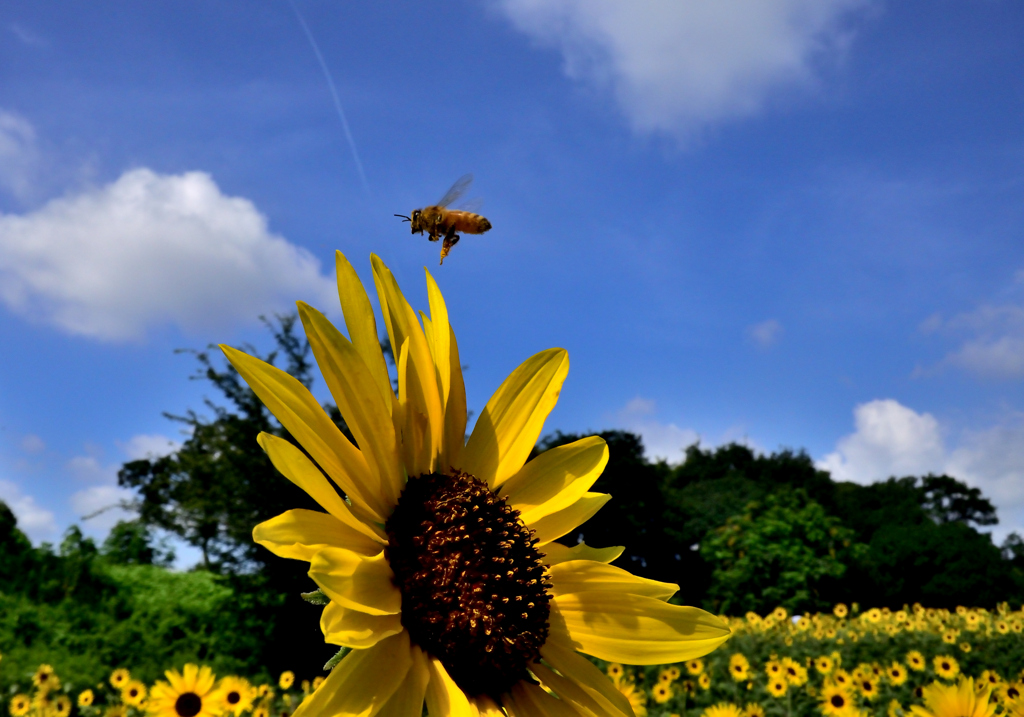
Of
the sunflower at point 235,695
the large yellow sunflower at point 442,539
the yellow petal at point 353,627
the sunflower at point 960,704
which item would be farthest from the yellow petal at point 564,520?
the sunflower at point 235,695

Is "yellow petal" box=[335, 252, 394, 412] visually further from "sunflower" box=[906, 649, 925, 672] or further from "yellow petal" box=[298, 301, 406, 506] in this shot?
"sunflower" box=[906, 649, 925, 672]

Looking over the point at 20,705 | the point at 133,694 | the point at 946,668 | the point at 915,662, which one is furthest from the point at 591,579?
the point at 20,705

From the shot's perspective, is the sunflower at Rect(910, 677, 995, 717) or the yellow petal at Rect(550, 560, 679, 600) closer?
the yellow petal at Rect(550, 560, 679, 600)

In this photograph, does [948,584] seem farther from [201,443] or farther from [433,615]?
[433,615]

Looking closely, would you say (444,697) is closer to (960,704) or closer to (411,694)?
(411,694)

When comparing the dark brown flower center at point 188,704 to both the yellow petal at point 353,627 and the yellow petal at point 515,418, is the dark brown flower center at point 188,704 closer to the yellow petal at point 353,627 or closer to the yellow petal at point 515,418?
Result: the yellow petal at point 515,418

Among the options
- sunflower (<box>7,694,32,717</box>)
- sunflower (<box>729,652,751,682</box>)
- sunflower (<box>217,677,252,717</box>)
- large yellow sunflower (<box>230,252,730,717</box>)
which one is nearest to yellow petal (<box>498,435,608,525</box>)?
large yellow sunflower (<box>230,252,730,717</box>)

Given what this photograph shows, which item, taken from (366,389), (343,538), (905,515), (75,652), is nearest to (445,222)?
(366,389)
